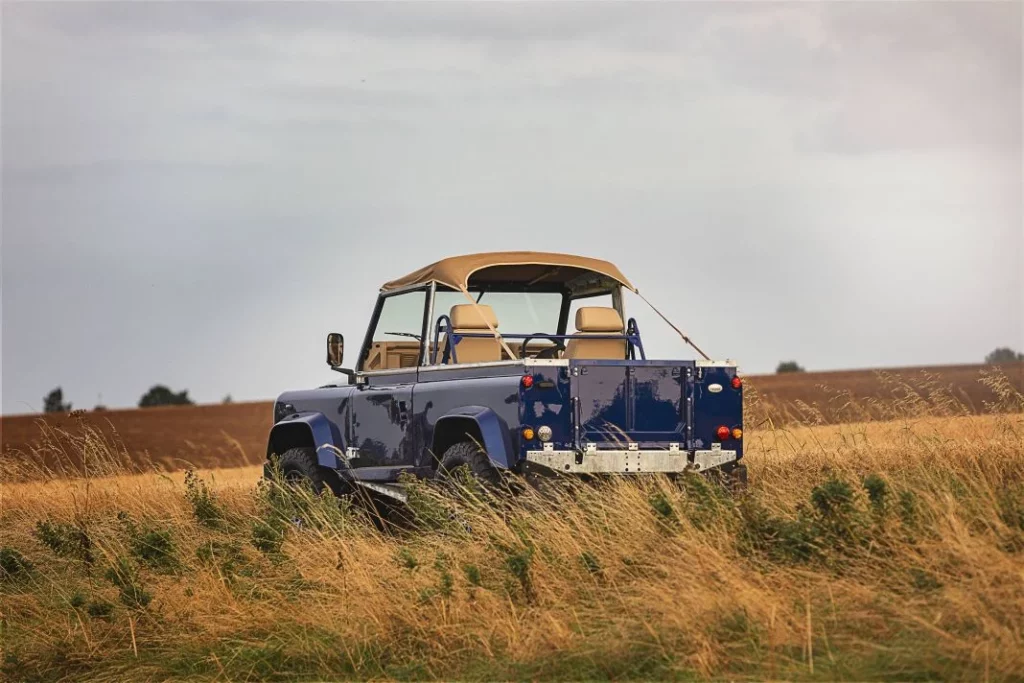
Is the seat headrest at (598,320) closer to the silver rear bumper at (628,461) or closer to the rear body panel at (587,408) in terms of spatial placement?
the rear body panel at (587,408)

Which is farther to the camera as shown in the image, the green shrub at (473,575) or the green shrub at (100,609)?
the green shrub at (100,609)

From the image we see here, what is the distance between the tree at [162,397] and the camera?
3051 inches

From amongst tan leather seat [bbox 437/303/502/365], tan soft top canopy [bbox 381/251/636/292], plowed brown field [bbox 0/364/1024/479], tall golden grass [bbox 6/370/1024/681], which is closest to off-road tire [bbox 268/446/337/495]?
tall golden grass [bbox 6/370/1024/681]

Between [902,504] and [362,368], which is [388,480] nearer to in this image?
[362,368]

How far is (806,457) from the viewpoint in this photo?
13242 mm

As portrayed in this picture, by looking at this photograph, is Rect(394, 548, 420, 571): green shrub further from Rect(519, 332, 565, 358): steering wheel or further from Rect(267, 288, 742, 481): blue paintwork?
Rect(519, 332, 565, 358): steering wheel

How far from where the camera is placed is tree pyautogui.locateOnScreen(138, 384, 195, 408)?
7750cm

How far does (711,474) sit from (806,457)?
9.65 feet

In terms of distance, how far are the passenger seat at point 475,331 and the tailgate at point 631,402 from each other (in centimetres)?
128

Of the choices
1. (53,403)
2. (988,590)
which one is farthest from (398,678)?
(53,403)

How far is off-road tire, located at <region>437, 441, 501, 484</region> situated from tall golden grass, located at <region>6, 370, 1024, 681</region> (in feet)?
0.69

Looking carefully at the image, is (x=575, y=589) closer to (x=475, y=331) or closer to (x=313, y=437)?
(x=475, y=331)

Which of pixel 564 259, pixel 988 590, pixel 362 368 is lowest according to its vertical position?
pixel 988 590

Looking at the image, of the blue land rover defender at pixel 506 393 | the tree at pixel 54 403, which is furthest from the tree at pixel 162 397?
the blue land rover defender at pixel 506 393
